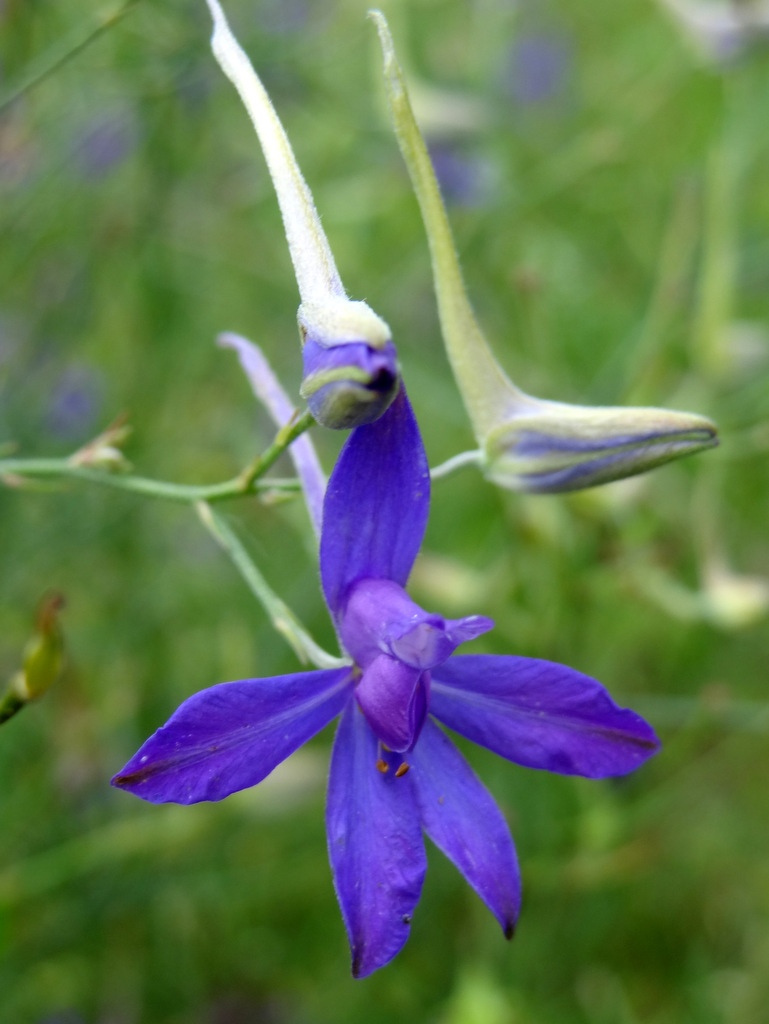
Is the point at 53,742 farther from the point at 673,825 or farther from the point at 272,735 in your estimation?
the point at 673,825

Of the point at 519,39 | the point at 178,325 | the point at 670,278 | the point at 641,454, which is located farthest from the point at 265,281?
the point at 519,39

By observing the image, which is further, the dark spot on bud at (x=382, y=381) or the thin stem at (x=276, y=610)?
the thin stem at (x=276, y=610)

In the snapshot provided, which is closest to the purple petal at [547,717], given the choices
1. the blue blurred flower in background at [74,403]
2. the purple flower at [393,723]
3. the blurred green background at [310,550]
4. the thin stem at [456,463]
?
the purple flower at [393,723]

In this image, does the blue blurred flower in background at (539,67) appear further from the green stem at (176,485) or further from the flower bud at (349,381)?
the flower bud at (349,381)

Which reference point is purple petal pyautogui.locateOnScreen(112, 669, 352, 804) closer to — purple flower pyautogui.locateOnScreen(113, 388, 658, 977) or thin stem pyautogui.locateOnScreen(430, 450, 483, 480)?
purple flower pyautogui.locateOnScreen(113, 388, 658, 977)

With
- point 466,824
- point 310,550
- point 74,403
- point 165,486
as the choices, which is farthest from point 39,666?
point 74,403

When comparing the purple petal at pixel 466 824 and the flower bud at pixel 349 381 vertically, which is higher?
the flower bud at pixel 349 381

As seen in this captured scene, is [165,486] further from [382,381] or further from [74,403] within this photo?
[74,403]
